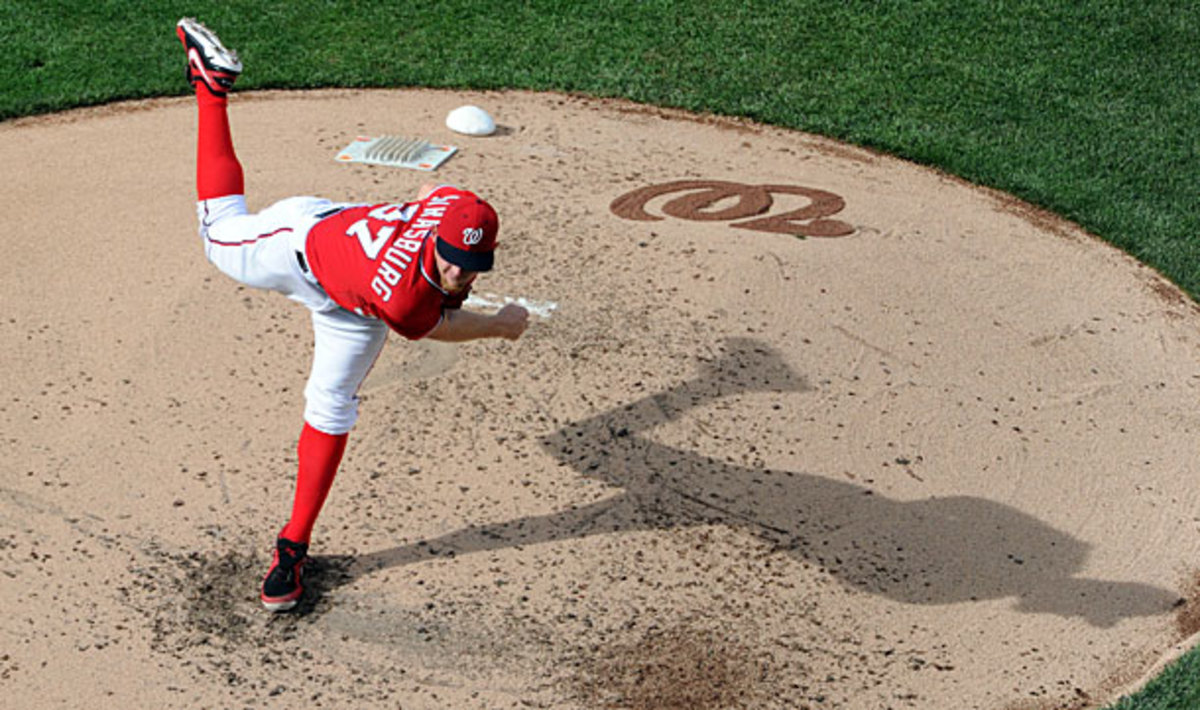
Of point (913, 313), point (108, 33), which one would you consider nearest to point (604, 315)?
point (913, 313)

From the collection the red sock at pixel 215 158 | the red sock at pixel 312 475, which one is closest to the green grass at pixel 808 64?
the red sock at pixel 215 158

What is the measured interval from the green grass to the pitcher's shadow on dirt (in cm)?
346

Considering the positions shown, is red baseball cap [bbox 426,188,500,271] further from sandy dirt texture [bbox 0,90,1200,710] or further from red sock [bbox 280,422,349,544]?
sandy dirt texture [bbox 0,90,1200,710]

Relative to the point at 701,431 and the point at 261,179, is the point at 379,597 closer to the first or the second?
the point at 701,431

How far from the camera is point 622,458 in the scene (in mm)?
5969

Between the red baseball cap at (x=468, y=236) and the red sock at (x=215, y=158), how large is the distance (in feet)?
3.91

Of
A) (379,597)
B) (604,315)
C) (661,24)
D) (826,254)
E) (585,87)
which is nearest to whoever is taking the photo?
(379,597)

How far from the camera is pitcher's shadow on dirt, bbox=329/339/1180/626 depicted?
5.36 m

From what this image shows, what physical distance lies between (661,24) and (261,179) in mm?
3848

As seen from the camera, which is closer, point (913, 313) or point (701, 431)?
point (701, 431)

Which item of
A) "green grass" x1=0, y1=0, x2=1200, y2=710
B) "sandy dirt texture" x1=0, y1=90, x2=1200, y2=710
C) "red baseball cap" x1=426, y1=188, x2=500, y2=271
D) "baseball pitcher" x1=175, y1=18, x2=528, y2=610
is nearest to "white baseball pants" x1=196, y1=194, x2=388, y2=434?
"baseball pitcher" x1=175, y1=18, x2=528, y2=610

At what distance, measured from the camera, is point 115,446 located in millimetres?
5844

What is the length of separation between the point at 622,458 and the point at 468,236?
1823 mm

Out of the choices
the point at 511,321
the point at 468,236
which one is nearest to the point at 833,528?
the point at 511,321
